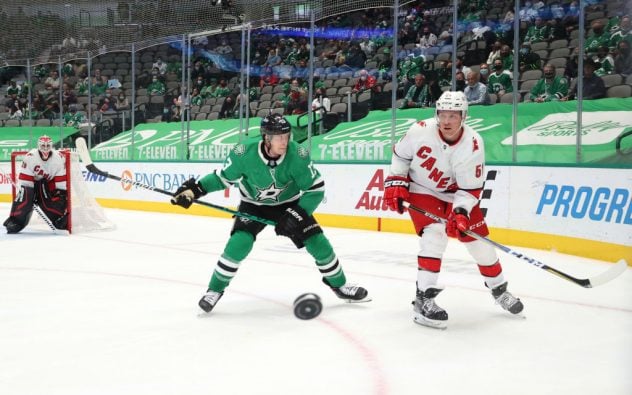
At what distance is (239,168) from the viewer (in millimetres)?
3457

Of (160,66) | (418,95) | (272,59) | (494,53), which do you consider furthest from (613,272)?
(160,66)

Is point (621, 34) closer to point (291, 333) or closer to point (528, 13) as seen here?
point (528, 13)

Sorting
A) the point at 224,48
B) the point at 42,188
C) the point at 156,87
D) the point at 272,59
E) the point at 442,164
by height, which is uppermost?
the point at 224,48

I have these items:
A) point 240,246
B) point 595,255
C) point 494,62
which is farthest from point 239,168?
point 494,62

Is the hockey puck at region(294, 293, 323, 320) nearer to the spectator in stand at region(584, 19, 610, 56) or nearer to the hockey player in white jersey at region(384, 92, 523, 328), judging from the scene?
the hockey player in white jersey at region(384, 92, 523, 328)

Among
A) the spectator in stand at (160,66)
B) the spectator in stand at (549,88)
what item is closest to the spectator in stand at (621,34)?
the spectator in stand at (549,88)

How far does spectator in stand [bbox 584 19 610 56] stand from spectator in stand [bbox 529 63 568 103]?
0.38 metres

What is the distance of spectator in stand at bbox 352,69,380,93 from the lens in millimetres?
8359

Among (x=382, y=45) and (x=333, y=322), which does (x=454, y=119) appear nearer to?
(x=333, y=322)

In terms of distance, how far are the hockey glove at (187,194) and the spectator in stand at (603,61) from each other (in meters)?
3.81

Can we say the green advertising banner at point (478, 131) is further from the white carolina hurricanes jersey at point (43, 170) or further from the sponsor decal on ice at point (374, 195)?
the white carolina hurricanes jersey at point (43, 170)

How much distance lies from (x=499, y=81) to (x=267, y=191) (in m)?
4.21

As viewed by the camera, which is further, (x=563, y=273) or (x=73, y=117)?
(x=73, y=117)

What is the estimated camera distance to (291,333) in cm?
311
